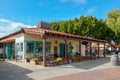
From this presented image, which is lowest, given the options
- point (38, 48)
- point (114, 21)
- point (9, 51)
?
point (9, 51)

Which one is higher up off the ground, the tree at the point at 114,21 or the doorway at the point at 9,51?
the tree at the point at 114,21

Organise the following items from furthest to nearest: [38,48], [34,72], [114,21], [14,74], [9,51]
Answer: [114,21] < [9,51] < [38,48] < [34,72] < [14,74]

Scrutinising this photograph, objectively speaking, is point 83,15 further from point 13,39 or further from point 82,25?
point 13,39

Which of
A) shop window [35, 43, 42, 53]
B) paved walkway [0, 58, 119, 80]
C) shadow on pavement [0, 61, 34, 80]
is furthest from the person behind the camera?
shop window [35, 43, 42, 53]

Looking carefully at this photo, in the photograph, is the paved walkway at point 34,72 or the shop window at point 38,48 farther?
the shop window at point 38,48

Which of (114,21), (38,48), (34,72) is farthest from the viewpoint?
(114,21)

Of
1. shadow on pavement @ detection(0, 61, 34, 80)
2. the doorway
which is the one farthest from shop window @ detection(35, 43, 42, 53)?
shadow on pavement @ detection(0, 61, 34, 80)

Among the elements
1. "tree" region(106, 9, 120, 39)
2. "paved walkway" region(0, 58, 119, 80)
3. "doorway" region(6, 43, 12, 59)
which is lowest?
"paved walkway" region(0, 58, 119, 80)

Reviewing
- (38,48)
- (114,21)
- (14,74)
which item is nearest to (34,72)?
(14,74)

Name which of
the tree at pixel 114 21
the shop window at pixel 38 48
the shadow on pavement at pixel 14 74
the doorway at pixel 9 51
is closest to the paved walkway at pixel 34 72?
the shadow on pavement at pixel 14 74

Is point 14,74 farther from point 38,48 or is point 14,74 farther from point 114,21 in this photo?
point 114,21

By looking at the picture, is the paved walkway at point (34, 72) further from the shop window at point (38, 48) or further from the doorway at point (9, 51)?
the doorway at point (9, 51)

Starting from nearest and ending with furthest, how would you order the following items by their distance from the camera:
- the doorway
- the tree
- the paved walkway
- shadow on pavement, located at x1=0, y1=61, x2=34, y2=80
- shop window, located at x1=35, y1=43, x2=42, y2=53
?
shadow on pavement, located at x1=0, y1=61, x2=34, y2=80 → the paved walkway → shop window, located at x1=35, y1=43, x2=42, y2=53 → the doorway → the tree

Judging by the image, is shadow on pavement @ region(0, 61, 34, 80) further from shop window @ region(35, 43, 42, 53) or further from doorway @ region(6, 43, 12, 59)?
doorway @ region(6, 43, 12, 59)
